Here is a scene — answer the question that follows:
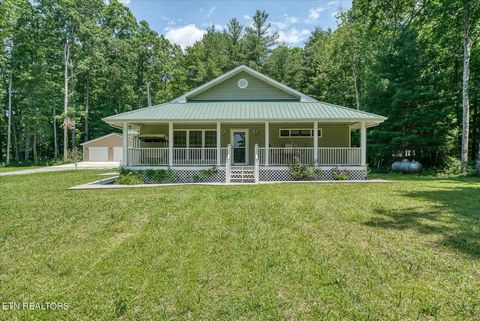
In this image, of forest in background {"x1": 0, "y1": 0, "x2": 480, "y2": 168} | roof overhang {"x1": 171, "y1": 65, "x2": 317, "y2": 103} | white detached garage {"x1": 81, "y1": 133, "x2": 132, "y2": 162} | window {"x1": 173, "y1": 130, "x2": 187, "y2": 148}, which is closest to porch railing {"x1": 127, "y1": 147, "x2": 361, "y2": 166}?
window {"x1": 173, "y1": 130, "x2": 187, "y2": 148}

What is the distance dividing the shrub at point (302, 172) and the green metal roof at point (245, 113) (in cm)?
207

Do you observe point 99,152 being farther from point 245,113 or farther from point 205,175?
point 245,113

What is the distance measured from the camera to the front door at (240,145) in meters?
15.1

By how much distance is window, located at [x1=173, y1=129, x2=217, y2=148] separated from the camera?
15281 mm

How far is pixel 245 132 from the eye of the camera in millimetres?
15125

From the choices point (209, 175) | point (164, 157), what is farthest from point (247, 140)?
point (164, 157)

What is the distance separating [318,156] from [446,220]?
303 inches

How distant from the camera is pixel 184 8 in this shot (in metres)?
22.8

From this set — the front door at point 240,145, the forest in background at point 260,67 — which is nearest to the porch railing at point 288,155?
the front door at point 240,145

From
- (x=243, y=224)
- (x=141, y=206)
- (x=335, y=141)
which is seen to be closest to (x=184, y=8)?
(x=335, y=141)

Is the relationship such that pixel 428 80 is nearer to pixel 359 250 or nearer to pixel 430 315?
pixel 359 250

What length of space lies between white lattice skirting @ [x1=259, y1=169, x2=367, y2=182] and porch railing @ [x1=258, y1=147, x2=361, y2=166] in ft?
1.27

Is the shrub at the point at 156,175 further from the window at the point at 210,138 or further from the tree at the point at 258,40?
the tree at the point at 258,40

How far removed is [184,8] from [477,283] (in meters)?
24.7
